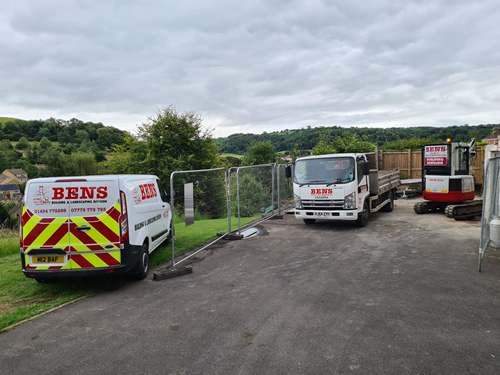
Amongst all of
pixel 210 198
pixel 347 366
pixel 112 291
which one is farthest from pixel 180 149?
pixel 347 366

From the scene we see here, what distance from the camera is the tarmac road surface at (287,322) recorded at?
11.0 ft

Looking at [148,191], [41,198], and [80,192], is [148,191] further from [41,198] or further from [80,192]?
[41,198]

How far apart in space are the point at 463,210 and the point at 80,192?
11935 mm

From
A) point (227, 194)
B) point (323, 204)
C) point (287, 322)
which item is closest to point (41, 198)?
point (287, 322)

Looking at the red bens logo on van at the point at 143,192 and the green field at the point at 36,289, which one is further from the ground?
the red bens logo on van at the point at 143,192

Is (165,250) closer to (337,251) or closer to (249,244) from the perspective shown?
(249,244)

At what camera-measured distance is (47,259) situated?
213 inches

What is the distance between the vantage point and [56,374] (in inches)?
128

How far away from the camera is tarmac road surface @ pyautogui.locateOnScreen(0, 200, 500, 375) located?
3.36 metres

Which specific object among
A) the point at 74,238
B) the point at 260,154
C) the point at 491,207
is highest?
the point at 260,154

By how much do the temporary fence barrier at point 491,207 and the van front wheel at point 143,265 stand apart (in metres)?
6.40

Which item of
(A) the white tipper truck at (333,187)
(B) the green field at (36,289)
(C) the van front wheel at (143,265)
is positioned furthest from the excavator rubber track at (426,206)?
(C) the van front wheel at (143,265)

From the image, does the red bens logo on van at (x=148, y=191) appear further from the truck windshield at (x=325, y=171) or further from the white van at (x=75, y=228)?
the truck windshield at (x=325, y=171)

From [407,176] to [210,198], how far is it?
18.3 m
